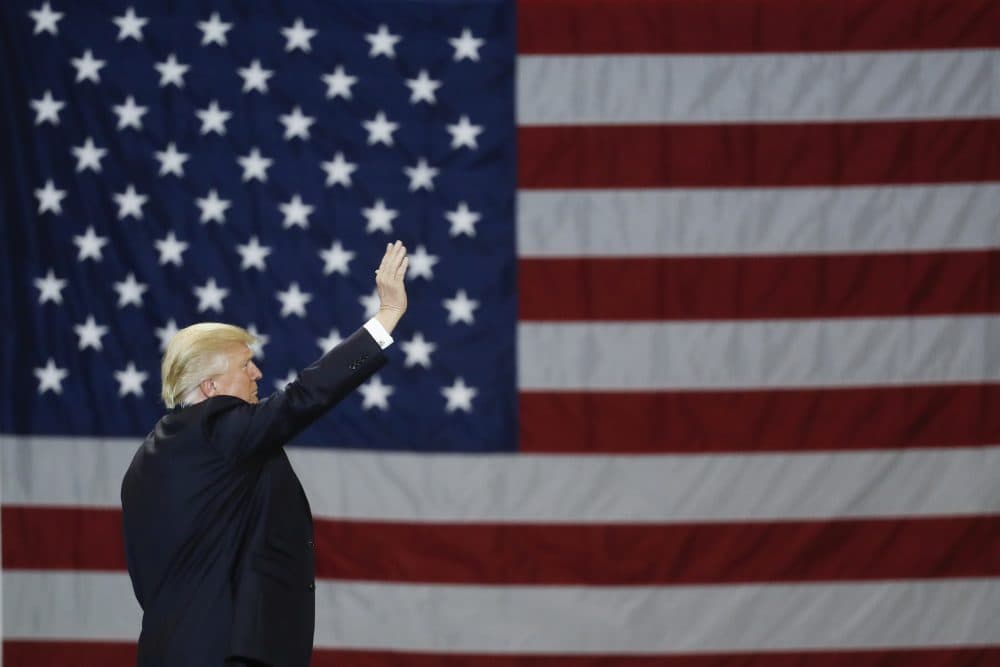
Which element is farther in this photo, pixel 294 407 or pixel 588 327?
pixel 588 327

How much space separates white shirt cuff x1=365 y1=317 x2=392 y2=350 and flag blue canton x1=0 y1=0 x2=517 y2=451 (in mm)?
1597

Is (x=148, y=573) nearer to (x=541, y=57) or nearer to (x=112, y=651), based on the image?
(x=112, y=651)

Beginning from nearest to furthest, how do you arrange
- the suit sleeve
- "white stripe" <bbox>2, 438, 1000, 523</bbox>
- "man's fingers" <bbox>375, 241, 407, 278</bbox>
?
the suit sleeve, "man's fingers" <bbox>375, 241, 407, 278</bbox>, "white stripe" <bbox>2, 438, 1000, 523</bbox>

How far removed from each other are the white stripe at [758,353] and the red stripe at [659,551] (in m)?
0.50

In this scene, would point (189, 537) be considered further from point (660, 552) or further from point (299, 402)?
point (660, 552)

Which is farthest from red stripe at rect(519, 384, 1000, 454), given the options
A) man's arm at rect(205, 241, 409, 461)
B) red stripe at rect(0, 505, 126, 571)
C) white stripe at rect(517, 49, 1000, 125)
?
man's arm at rect(205, 241, 409, 461)

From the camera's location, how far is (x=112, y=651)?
Answer: 376 centimetres

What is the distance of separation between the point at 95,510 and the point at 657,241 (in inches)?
85.2

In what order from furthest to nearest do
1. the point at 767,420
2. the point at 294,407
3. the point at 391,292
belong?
the point at 767,420, the point at 391,292, the point at 294,407

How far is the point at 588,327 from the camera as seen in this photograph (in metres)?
3.75

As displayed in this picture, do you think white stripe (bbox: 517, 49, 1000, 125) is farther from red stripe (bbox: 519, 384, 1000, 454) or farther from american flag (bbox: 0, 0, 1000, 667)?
red stripe (bbox: 519, 384, 1000, 454)

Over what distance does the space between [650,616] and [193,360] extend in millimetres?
2131

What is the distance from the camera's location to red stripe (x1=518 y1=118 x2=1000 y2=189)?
3744 millimetres

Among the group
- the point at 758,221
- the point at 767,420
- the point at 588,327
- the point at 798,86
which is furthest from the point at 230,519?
the point at 798,86
